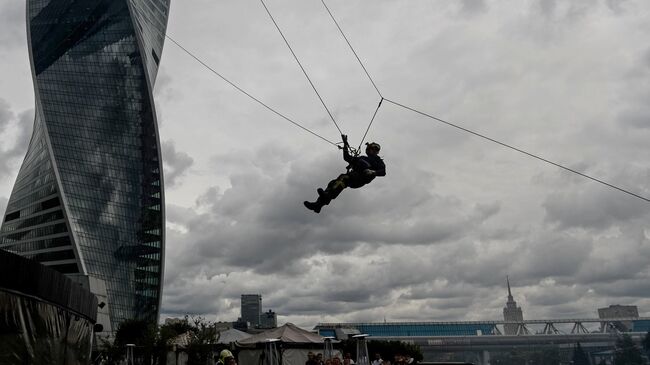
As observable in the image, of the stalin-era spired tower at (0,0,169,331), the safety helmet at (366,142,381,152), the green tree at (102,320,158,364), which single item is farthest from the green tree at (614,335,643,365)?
the safety helmet at (366,142,381,152)

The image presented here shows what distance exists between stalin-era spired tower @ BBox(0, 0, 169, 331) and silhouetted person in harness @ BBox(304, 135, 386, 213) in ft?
345

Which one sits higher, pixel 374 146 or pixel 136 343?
pixel 374 146

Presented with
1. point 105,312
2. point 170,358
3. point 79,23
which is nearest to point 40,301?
point 170,358

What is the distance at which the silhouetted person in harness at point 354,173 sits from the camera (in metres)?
13.7

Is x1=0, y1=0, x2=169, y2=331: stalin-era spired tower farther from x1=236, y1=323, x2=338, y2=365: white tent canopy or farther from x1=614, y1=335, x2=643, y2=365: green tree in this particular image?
x1=614, y1=335, x2=643, y2=365: green tree

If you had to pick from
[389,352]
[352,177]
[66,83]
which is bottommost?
[389,352]

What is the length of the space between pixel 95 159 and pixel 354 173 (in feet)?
365

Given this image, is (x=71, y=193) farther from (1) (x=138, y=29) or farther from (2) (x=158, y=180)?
(1) (x=138, y=29)

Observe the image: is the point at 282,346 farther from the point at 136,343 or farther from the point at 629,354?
the point at 629,354

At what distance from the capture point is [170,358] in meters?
40.2

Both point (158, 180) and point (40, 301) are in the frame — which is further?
point (158, 180)

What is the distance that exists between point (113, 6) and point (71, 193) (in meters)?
41.0

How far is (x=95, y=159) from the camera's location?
11450cm

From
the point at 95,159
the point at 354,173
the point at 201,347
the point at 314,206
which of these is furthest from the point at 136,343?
the point at 95,159
